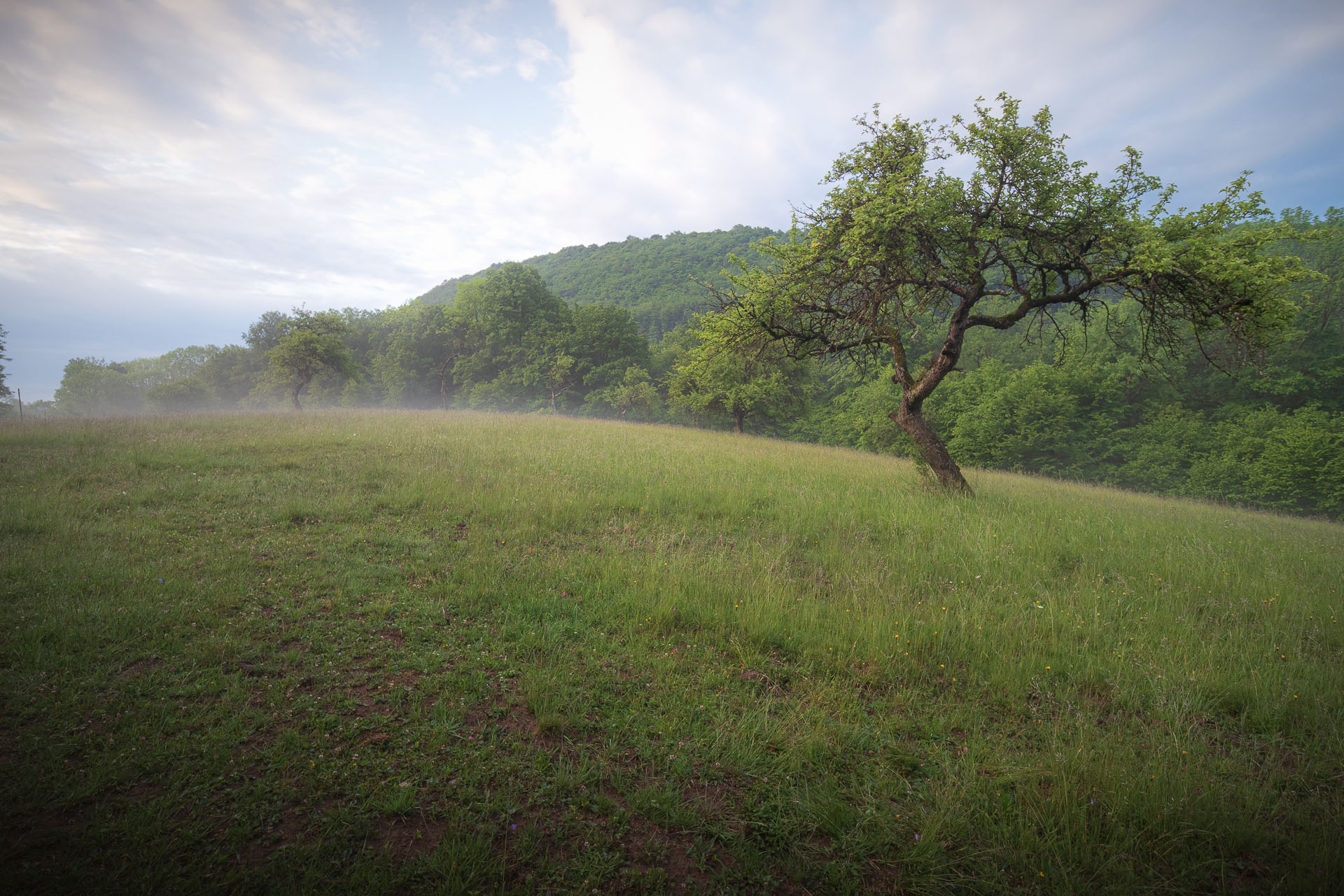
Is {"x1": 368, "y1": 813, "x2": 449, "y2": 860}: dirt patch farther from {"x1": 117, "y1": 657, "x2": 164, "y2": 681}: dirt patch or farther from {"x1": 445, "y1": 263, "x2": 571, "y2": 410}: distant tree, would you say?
{"x1": 445, "y1": 263, "x2": 571, "y2": 410}: distant tree

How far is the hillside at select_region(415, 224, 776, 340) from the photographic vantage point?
74812 mm

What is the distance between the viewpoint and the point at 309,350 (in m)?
31.1

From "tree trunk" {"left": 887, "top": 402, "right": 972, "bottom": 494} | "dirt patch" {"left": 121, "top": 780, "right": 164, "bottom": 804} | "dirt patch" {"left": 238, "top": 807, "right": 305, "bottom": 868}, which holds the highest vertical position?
"tree trunk" {"left": 887, "top": 402, "right": 972, "bottom": 494}

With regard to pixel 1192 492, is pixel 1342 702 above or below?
above

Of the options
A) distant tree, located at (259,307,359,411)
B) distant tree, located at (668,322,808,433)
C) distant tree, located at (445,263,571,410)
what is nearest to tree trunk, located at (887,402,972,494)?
distant tree, located at (668,322,808,433)

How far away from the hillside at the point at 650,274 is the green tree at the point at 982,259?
59787mm

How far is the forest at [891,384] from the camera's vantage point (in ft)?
84.9

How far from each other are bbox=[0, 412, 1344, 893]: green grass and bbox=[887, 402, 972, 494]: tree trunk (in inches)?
135

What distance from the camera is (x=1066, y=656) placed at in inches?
175

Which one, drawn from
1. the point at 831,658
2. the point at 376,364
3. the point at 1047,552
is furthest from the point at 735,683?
the point at 376,364

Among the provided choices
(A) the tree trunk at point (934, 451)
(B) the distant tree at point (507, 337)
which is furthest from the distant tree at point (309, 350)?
(A) the tree trunk at point (934, 451)

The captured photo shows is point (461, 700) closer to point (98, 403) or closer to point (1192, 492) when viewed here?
point (1192, 492)

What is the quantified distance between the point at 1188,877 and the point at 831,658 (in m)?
2.28

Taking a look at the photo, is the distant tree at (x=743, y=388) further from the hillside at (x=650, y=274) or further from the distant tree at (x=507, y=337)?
the hillside at (x=650, y=274)
